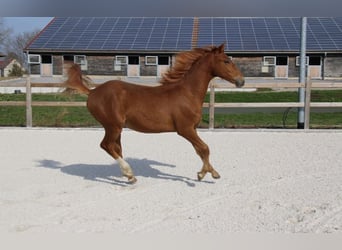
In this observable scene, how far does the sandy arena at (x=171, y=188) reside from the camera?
3.33m

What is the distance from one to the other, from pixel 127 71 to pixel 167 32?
14.2ft

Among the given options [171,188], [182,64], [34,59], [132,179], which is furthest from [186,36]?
[171,188]

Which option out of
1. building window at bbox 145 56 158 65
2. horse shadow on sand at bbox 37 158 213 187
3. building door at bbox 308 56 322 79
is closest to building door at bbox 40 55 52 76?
building window at bbox 145 56 158 65

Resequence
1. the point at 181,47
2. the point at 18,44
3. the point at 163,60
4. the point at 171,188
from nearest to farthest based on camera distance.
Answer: the point at 171,188 < the point at 181,47 < the point at 163,60 < the point at 18,44

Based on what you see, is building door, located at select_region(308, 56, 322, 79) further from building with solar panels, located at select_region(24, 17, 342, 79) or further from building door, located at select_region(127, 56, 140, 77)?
building door, located at select_region(127, 56, 140, 77)

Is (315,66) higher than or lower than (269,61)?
lower

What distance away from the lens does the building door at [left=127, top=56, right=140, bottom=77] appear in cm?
2911

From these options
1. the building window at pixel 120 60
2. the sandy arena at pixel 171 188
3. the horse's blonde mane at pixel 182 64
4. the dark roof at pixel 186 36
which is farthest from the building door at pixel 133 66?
the horse's blonde mane at pixel 182 64

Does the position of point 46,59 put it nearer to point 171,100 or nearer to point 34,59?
point 34,59

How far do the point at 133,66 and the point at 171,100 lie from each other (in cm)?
2523

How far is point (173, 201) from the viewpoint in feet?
13.2

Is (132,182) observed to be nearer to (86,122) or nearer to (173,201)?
(173,201)

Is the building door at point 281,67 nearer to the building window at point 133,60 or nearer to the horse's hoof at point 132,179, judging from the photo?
the building window at point 133,60

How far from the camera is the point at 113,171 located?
5547 mm
